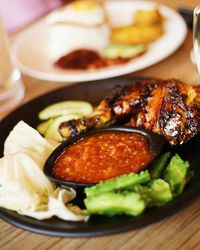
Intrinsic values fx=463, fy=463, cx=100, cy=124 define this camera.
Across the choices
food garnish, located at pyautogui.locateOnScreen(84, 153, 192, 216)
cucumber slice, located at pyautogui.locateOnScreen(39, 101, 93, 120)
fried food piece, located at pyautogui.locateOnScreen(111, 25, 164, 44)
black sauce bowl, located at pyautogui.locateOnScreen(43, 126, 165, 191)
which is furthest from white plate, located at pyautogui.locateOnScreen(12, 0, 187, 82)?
food garnish, located at pyautogui.locateOnScreen(84, 153, 192, 216)

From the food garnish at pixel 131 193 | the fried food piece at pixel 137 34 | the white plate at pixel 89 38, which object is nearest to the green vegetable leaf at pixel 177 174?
the food garnish at pixel 131 193

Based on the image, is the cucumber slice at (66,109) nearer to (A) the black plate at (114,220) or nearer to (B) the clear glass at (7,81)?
(B) the clear glass at (7,81)

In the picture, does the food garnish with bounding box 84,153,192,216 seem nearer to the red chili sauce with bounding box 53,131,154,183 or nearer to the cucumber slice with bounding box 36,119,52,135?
the red chili sauce with bounding box 53,131,154,183

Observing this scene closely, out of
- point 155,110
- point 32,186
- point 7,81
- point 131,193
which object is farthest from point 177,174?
point 7,81

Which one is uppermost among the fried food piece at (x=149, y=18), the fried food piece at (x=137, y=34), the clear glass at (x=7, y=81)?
the fried food piece at (x=149, y=18)

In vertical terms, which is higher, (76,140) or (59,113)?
(76,140)

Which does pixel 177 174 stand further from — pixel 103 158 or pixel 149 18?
pixel 149 18
